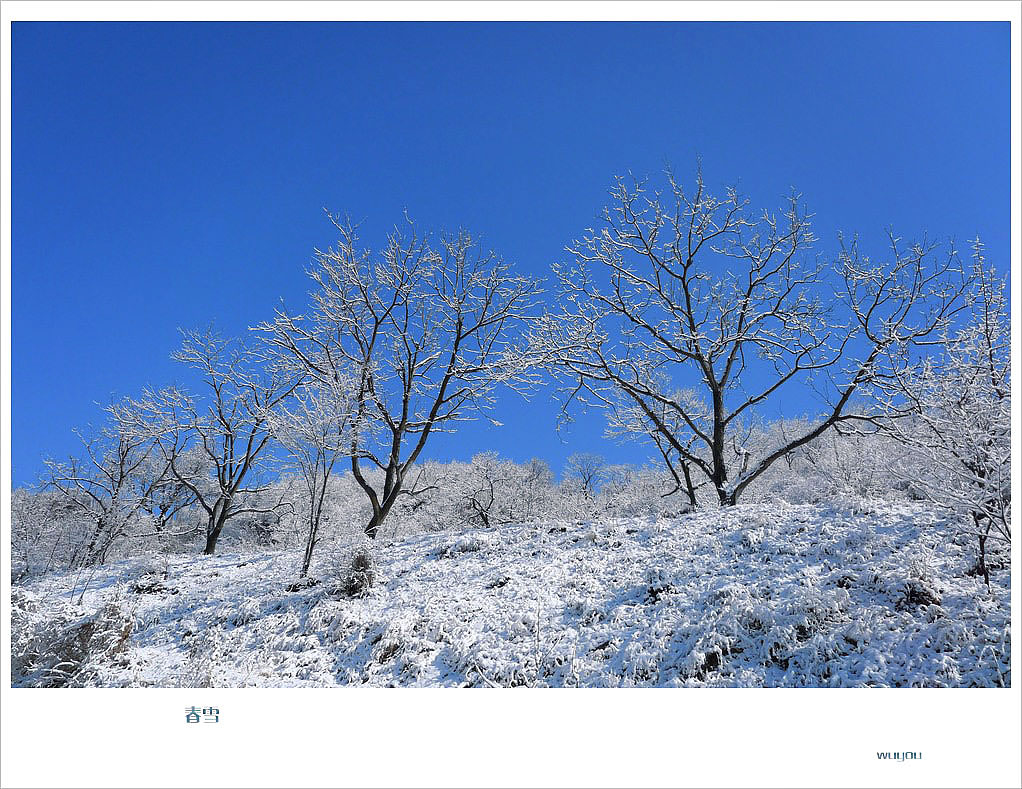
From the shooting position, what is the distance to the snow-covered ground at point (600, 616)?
A: 5.75 m

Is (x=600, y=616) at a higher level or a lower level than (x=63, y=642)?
higher

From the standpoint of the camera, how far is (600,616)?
7.46m

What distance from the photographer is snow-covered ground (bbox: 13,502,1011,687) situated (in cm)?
575

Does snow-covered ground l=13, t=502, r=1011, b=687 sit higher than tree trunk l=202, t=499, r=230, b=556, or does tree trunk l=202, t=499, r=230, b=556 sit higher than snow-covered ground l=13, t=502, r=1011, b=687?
tree trunk l=202, t=499, r=230, b=556

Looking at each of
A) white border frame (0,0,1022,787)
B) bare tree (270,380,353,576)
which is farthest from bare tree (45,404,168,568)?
white border frame (0,0,1022,787)

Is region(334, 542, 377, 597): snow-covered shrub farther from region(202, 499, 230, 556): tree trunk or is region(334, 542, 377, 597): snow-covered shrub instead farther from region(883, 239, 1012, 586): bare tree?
region(202, 499, 230, 556): tree trunk

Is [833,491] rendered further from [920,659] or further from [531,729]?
[531,729]

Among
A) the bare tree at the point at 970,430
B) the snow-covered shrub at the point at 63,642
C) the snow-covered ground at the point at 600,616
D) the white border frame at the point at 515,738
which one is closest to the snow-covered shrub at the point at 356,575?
the snow-covered ground at the point at 600,616

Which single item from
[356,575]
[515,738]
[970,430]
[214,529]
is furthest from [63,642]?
[214,529]

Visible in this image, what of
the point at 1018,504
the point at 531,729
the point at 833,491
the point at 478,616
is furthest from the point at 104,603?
the point at 833,491

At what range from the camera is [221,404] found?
21.9 meters

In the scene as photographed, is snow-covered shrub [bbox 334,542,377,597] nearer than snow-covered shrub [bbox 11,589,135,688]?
No

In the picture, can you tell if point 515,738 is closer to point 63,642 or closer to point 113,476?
point 63,642

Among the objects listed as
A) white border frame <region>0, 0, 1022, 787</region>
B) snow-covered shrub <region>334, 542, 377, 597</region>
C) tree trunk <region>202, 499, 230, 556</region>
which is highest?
tree trunk <region>202, 499, 230, 556</region>
